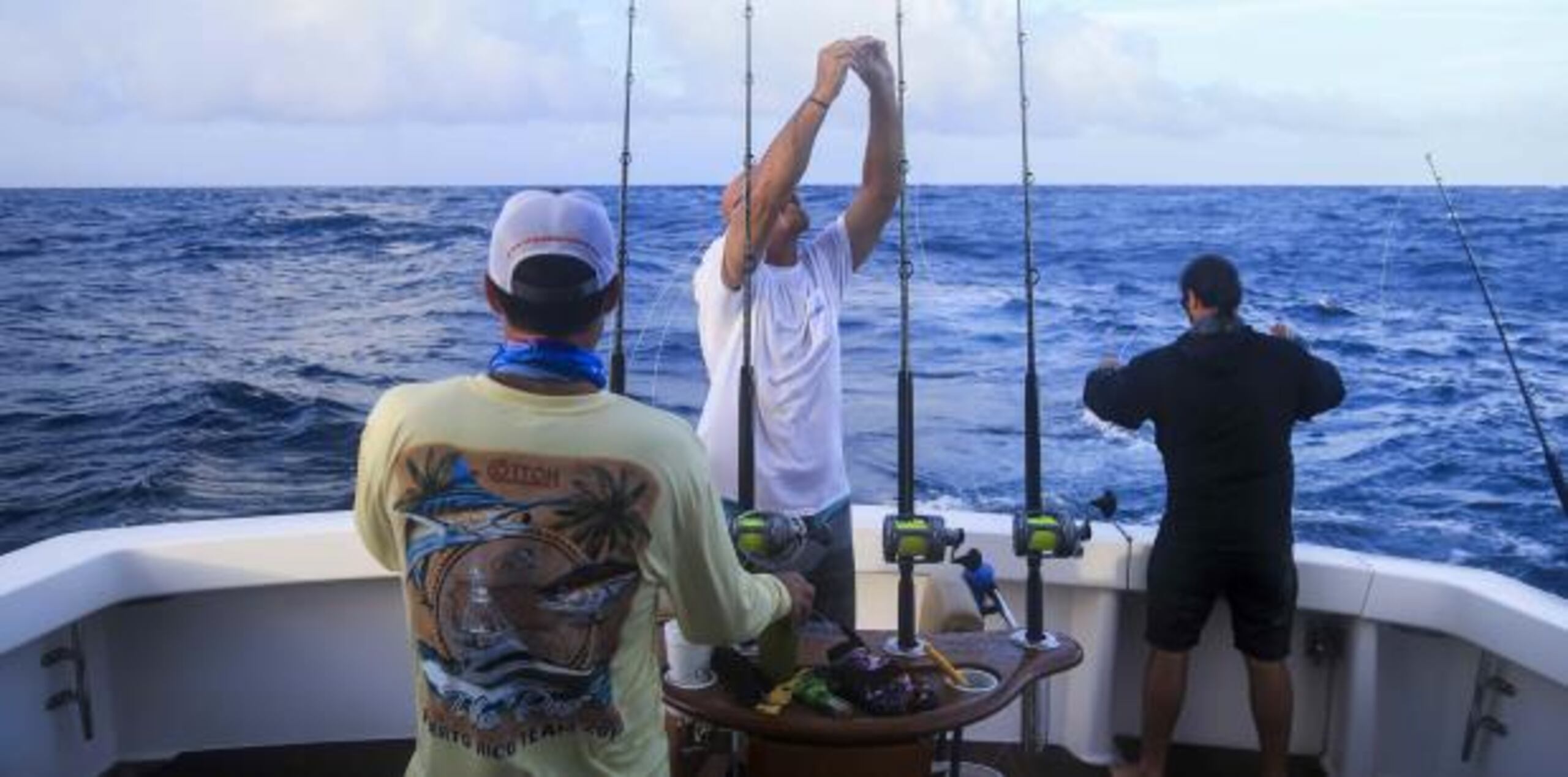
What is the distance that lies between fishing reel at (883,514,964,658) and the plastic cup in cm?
32

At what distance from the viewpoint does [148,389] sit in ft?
33.2

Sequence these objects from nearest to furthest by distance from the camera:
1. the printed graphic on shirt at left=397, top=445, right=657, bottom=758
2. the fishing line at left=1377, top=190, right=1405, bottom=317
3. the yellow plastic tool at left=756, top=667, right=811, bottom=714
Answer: the printed graphic on shirt at left=397, top=445, right=657, bottom=758
the yellow plastic tool at left=756, top=667, right=811, bottom=714
the fishing line at left=1377, top=190, right=1405, bottom=317

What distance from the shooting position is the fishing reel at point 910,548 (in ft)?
7.34

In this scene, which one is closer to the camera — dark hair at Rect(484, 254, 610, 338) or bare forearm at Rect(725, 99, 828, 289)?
dark hair at Rect(484, 254, 610, 338)

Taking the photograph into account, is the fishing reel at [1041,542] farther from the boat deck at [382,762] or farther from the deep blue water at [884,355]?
the deep blue water at [884,355]

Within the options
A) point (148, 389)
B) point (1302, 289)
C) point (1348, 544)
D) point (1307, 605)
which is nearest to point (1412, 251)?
point (1302, 289)

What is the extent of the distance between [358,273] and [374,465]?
15002mm

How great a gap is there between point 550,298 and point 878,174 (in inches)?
55.7

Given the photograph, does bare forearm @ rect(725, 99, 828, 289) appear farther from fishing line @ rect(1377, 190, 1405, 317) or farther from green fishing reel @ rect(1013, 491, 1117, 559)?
fishing line @ rect(1377, 190, 1405, 317)

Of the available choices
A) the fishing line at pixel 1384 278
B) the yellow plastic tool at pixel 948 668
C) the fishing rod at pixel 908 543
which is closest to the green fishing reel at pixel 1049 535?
the fishing rod at pixel 908 543

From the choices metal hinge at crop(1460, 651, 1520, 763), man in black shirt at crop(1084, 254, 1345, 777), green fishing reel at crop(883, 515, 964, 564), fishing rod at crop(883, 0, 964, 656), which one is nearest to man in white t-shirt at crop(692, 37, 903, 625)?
fishing rod at crop(883, 0, 964, 656)

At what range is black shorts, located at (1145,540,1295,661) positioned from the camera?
3.01 metres

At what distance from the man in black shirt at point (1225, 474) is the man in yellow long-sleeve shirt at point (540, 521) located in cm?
177

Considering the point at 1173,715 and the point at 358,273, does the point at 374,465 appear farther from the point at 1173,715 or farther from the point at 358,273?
the point at 358,273
